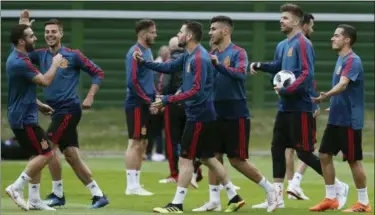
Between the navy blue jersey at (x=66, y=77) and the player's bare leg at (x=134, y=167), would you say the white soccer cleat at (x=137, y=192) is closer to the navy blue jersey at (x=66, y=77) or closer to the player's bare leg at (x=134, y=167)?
the player's bare leg at (x=134, y=167)

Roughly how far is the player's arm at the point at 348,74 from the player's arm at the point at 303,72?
34cm

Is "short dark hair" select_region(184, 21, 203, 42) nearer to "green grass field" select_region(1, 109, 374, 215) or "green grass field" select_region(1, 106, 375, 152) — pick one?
"green grass field" select_region(1, 109, 374, 215)

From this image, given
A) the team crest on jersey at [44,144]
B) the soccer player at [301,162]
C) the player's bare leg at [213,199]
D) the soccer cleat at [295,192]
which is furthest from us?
the soccer cleat at [295,192]

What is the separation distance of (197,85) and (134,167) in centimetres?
387

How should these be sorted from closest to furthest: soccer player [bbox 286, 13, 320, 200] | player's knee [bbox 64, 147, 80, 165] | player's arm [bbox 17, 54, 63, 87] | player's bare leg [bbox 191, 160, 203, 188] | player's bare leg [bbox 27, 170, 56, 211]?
player's arm [bbox 17, 54, 63, 87] < player's bare leg [bbox 27, 170, 56, 211] < player's knee [bbox 64, 147, 80, 165] < soccer player [bbox 286, 13, 320, 200] < player's bare leg [bbox 191, 160, 203, 188]

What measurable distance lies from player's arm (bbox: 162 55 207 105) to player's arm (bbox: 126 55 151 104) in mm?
3181

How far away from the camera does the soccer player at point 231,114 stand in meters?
14.8

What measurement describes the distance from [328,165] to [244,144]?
1.22 metres

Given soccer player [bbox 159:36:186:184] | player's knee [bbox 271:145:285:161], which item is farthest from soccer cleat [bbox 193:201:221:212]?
soccer player [bbox 159:36:186:184]

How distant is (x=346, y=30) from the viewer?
1522 centimetres

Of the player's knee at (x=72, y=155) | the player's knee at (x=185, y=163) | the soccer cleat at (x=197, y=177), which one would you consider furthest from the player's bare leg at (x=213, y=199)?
the soccer cleat at (x=197, y=177)

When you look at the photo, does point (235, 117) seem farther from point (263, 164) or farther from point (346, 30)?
point (263, 164)

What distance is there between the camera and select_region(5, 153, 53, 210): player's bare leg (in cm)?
1420

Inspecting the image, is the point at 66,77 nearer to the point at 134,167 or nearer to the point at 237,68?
the point at 237,68
